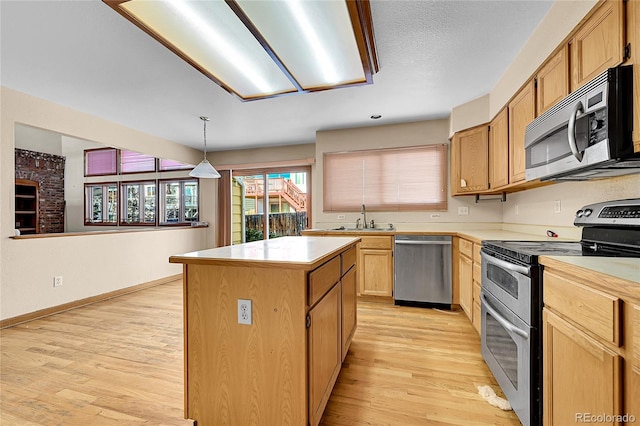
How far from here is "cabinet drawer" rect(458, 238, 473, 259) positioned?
267cm

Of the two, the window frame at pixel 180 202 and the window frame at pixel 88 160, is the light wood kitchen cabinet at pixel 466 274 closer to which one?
the window frame at pixel 180 202

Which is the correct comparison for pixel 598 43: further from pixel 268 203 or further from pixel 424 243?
pixel 268 203

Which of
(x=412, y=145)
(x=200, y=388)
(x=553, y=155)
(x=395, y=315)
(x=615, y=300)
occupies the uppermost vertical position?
(x=412, y=145)

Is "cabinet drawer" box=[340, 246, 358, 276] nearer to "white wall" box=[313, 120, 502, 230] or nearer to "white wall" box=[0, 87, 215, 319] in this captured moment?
"white wall" box=[313, 120, 502, 230]

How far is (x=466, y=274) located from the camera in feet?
9.32

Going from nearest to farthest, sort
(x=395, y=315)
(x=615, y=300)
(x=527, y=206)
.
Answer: (x=615, y=300) → (x=527, y=206) → (x=395, y=315)

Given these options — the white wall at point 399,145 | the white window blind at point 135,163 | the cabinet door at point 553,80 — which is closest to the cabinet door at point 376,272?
the white wall at point 399,145

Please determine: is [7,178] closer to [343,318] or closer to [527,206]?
[343,318]

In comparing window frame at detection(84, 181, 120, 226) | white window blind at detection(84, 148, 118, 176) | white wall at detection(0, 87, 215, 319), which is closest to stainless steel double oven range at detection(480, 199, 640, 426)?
white wall at detection(0, 87, 215, 319)

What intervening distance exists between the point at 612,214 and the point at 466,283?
5.11 ft

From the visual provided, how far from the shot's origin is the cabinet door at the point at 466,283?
2678mm

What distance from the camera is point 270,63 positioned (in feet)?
7.07

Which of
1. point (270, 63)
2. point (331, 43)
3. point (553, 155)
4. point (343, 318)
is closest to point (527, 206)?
point (553, 155)

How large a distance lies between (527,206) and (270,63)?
2838 mm
